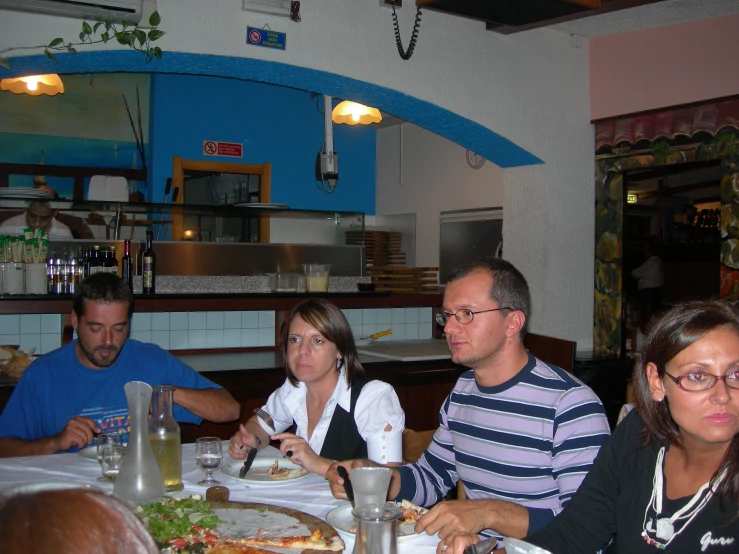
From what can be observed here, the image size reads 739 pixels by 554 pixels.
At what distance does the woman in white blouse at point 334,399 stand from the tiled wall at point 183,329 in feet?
6.74

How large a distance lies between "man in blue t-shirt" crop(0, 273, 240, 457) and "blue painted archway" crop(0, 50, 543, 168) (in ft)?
4.25

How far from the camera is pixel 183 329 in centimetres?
448

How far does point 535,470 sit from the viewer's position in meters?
1.93

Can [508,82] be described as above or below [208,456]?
above

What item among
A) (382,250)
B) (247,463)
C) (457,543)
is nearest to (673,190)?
(382,250)

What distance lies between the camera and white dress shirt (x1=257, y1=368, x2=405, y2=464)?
7.51 ft

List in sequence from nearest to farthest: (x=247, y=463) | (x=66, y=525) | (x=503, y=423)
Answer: (x=66, y=525) → (x=503, y=423) → (x=247, y=463)

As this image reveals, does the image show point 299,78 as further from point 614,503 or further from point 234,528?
point 614,503

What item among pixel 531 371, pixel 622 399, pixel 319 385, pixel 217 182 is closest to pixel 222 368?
pixel 319 385

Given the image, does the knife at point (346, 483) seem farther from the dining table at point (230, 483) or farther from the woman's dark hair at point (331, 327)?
the woman's dark hair at point (331, 327)

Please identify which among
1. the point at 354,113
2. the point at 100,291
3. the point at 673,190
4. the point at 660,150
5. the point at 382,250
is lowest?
the point at 100,291

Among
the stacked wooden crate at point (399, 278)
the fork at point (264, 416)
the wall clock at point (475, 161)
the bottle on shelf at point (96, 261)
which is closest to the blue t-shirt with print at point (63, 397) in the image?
the fork at point (264, 416)

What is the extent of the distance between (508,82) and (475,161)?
2981 mm

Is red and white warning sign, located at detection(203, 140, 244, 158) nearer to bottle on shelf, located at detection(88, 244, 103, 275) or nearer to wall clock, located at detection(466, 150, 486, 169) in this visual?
wall clock, located at detection(466, 150, 486, 169)
